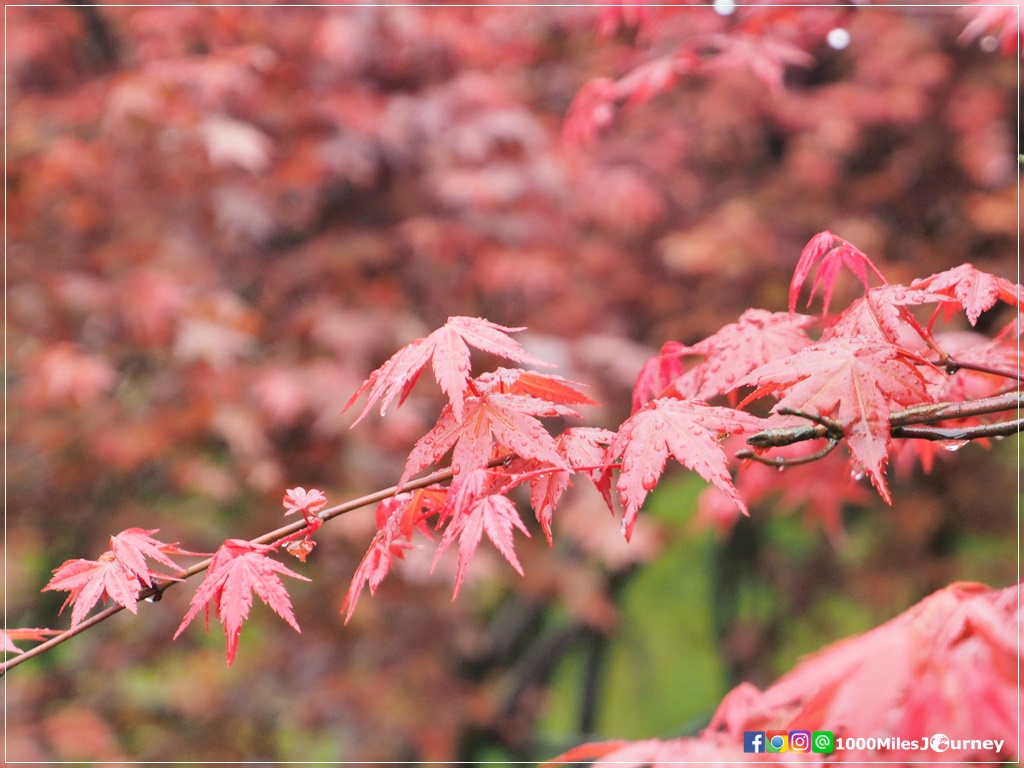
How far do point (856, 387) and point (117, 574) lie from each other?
778mm

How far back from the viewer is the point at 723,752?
2.56ft

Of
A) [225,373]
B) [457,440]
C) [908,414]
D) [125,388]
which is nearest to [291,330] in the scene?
[225,373]

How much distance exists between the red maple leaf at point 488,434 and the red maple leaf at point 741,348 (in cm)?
25

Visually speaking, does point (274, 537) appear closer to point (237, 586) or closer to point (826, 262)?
point (237, 586)

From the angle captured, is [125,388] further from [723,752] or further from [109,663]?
[723,752]

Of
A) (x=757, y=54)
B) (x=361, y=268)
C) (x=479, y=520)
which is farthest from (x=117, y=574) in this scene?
(x=361, y=268)

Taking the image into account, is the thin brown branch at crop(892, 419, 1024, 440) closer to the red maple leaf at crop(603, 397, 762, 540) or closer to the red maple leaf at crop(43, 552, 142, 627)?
the red maple leaf at crop(603, 397, 762, 540)

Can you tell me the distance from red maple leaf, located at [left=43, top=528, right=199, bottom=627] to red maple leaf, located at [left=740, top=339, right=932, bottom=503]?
63 cm

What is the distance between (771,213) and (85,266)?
8.77 feet

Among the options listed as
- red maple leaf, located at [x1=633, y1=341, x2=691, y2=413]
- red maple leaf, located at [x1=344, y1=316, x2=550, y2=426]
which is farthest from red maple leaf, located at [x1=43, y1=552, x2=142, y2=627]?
red maple leaf, located at [x1=633, y1=341, x2=691, y2=413]

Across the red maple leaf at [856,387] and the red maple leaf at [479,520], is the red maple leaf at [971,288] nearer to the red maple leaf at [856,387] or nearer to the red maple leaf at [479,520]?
the red maple leaf at [856,387]

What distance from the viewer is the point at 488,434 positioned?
2.36ft

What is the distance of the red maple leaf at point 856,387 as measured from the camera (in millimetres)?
667

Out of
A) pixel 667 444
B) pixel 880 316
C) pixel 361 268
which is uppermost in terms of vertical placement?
pixel 361 268
